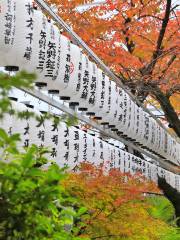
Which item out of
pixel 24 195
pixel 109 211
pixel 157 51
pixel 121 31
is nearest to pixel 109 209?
pixel 109 211

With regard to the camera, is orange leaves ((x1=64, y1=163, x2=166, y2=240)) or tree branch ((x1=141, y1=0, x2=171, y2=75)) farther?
tree branch ((x1=141, y1=0, x2=171, y2=75))

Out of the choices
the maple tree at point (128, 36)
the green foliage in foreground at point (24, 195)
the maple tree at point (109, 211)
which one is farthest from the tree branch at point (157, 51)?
the green foliage in foreground at point (24, 195)

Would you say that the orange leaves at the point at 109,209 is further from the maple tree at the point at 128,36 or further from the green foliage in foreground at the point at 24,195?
the maple tree at the point at 128,36

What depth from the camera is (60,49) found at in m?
6.18

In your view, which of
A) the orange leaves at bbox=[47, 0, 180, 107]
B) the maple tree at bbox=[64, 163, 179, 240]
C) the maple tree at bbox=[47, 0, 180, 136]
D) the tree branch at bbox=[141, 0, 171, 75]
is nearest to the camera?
the maple tree at bbox=[64, 163, 179, 240]

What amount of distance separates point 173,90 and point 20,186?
968cm

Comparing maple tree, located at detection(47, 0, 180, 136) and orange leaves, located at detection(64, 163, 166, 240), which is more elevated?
maple tree, located at detection(47, 0, 180, 136)

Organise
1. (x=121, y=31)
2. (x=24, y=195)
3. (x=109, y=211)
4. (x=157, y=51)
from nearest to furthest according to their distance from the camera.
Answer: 1. (x=24, y=195)
2. (x=109, y=211)
3. (x=157, y=51)
4. (x=121, y=31)

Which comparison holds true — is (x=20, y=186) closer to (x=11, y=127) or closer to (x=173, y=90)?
(x=11, y=127)

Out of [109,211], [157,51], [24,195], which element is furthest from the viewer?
[157,51]

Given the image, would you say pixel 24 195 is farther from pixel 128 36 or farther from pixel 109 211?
pixel 128 36

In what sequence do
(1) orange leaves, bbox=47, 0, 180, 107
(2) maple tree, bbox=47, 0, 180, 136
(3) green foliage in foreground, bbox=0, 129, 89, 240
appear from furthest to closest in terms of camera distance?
→ 1. (1) orange leaves, bbox=47, 0, 180, 107
2. (2) maple tree, bbox=47, 0, 180, 136
3. (3) green foliage in foreground, bbox=0, 129, 89, 240

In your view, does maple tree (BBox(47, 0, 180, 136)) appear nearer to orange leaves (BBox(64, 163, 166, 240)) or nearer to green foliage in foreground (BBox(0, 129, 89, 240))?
orange leaves (BBox(64, 163, 166, 240))

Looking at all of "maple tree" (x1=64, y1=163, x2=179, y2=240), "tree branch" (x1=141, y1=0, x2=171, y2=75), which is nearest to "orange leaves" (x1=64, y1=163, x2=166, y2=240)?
"maple tree" (x1=64, y1=163, x2=179, y2=240)
